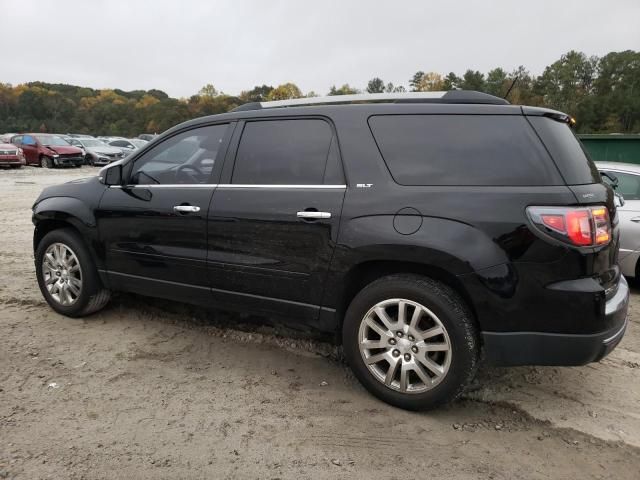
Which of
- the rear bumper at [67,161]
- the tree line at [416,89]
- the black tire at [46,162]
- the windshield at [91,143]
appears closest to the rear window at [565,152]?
the rear bumper at [67,161]

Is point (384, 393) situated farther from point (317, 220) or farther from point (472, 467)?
point (317, 220)

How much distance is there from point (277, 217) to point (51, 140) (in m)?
25.3

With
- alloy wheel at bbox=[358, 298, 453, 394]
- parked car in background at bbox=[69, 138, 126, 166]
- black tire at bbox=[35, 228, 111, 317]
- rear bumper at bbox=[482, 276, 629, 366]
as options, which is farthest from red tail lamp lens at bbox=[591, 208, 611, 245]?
parked car in background at bbox=[69, 138, 126, 166]

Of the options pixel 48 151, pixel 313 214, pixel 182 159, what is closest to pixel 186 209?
pixel 182 159

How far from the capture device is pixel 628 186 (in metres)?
5.82

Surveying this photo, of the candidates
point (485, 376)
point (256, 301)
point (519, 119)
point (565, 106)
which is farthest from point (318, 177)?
point (565, 106)

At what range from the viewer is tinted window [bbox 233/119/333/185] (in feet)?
10.7

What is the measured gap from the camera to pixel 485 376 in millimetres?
3469

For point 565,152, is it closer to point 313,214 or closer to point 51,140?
point 313,214

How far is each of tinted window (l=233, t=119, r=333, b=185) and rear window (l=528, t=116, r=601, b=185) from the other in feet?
4.13

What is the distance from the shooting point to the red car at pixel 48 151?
23609 millimetres

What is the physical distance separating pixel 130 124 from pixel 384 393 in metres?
105

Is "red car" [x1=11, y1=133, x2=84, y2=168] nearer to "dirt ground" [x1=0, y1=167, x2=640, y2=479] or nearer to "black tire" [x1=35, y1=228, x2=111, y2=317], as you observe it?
"black tire" [x1=35, y1=228, x2=111, y2=317]

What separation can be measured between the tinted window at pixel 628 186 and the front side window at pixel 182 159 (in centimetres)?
458
